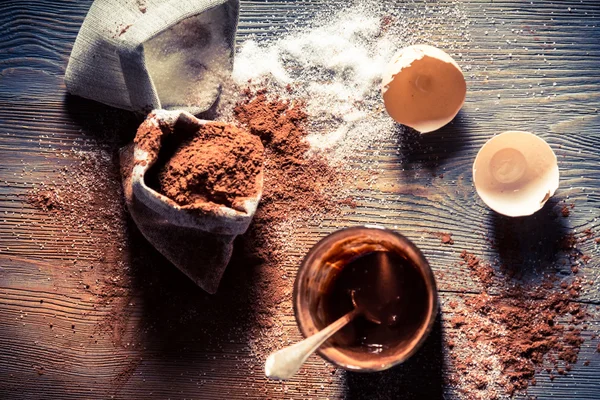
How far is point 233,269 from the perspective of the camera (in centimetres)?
126

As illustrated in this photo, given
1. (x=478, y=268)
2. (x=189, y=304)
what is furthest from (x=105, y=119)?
(x=478, y=268)

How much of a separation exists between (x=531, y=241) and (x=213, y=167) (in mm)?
690

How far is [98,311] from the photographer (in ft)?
4.22

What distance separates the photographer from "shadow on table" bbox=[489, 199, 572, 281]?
48.5 inches

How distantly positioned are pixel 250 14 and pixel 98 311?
29.3 inches

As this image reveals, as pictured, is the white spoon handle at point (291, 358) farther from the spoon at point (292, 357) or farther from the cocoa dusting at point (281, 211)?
the cocoa dusting at point (281, 211)

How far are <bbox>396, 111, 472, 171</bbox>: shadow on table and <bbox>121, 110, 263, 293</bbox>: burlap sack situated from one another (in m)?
0.34

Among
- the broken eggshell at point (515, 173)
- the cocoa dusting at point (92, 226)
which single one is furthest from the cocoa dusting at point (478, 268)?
the cocoa dusting at point (92, 226)

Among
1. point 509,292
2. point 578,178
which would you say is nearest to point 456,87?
point 578,178

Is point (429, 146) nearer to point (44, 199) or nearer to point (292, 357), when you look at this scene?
point (292, 357)

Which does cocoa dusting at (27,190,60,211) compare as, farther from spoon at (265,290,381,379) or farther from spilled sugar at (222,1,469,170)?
spoon at (265,290,381,379)

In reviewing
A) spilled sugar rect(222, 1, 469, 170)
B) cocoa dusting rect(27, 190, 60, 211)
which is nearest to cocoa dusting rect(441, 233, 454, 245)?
spilled sugar rect(222, 1, 469, 170)

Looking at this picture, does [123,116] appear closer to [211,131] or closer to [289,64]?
[211,131]

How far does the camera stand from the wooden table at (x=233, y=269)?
48.8 inches
